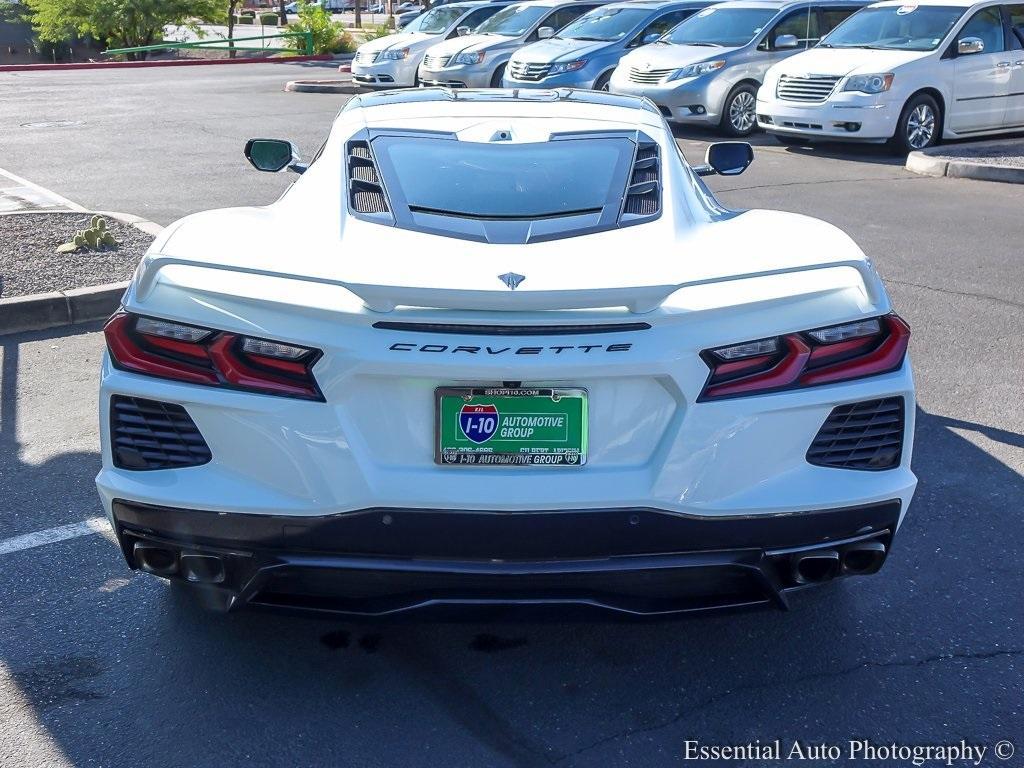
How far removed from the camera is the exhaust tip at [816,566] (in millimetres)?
3004

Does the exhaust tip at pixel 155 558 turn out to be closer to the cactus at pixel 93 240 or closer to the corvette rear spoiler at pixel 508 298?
the corvette rear spoiler at pixel 508 298

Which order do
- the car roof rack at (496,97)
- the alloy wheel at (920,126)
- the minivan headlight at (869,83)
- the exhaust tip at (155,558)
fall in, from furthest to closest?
the alloy wheel at (920,126)
the minivan headlight at (869,83)
the car roof rack at (496,97)
the exhaust tip at (155,558)

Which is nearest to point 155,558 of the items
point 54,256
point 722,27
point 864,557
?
point 864,557

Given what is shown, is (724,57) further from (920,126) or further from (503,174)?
(503,174)

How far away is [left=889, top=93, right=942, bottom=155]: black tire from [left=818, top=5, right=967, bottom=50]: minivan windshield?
26.4 inches

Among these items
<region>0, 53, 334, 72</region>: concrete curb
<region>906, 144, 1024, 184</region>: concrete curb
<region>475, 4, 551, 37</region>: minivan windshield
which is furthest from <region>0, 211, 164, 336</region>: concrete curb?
<region>0, 53, 334, 72</region>: concrete curb

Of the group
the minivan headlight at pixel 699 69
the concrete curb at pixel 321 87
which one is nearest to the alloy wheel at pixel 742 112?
Answer: the minivan headlight at pixel 699 69

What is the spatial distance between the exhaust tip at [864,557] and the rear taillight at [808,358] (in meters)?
0.45

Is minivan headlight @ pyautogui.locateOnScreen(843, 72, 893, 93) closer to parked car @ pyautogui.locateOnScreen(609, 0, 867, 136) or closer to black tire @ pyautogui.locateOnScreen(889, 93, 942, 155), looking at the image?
black tire @ pyautogui.locateOnScreen(889, 93, 942, 155)

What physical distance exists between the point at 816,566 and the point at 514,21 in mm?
19510

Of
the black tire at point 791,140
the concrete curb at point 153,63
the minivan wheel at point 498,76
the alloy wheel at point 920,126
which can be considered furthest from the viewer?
the concrete curb at point 153,63

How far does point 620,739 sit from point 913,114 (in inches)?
486

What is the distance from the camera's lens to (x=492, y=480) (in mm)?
2822

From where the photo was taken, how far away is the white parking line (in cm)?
409
